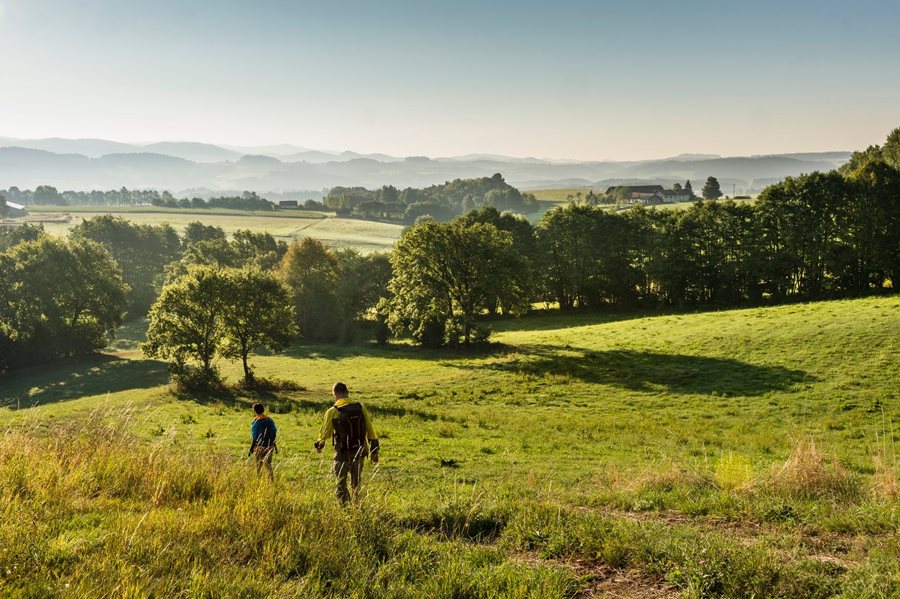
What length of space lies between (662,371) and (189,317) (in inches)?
1418

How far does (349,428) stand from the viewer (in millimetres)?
10641

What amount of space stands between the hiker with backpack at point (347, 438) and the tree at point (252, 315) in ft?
111

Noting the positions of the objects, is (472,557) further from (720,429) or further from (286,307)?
(286,307)

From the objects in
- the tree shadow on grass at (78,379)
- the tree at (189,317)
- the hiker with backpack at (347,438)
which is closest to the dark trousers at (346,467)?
the hiker with backpack at (347,438)

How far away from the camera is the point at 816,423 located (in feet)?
73.0

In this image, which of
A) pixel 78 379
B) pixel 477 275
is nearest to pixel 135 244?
pixel 78 379

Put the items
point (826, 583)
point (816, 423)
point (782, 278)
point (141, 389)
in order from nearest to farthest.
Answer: point (826, 583) < point (816, 423) < point (141, 389) < point (782, 278)

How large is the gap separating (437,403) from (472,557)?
949 inches

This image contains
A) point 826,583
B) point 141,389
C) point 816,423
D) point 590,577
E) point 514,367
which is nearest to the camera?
point 826,583

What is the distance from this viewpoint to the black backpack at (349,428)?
10469 millimetres

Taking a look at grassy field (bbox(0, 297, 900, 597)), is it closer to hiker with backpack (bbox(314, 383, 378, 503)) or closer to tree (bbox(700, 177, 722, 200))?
hiker with backpack (bbox(314, 383, 378, 503))

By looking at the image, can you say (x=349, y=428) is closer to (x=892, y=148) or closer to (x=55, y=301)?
(x=55, y=301)

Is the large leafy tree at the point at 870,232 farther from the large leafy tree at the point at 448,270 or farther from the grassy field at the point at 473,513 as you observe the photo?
the grassy field at the point at 473,513

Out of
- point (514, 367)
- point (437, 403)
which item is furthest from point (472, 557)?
point (514, 367)
